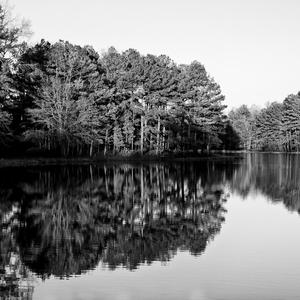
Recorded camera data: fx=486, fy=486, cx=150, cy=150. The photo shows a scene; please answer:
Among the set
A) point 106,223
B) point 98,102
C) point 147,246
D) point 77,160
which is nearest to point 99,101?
point 98,102

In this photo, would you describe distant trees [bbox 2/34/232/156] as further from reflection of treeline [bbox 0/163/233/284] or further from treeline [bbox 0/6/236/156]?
reflection of treeline [bbox 0/163/233/284]

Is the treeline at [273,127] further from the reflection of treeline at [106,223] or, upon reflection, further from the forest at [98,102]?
the reflection of treeline at [106,223]

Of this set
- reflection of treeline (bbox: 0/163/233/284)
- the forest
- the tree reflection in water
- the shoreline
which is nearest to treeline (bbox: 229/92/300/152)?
the forest

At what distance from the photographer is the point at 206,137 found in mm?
81688

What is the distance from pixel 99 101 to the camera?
204 feet

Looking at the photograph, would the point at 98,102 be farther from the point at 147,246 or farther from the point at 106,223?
the point at 147,246

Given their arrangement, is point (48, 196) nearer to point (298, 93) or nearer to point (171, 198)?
point (171, 198)

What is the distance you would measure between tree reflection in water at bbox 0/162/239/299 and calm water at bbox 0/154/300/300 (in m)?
0.03

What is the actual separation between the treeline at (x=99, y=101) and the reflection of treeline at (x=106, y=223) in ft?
83.4

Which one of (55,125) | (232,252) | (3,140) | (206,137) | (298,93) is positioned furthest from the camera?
(298,93)

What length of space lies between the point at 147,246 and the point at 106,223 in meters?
3.53

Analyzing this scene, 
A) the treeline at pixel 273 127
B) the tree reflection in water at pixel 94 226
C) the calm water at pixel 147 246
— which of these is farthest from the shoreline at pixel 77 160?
the treeline at pixel 273 127

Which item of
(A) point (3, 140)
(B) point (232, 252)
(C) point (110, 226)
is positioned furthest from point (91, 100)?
(B) point (232, 252)

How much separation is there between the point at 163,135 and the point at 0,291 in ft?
209
